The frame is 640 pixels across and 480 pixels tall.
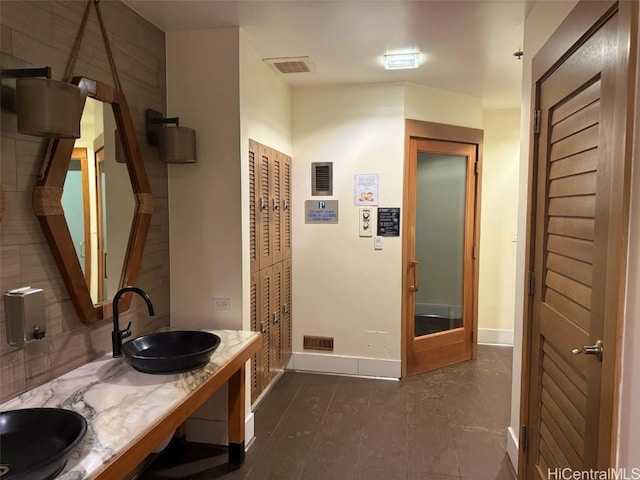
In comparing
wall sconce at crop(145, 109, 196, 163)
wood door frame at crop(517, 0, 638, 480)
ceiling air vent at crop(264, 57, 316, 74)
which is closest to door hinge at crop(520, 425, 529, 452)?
wood door frame at crop(517, 0, 638, 480)

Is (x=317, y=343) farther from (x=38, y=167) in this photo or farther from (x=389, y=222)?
(x=38, y=167)

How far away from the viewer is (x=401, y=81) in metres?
3.54

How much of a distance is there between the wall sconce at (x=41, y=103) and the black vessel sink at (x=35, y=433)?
3.23ft

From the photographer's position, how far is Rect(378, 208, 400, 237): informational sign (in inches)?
143

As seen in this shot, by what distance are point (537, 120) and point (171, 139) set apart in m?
1.94

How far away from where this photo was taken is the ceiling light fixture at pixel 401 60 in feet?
9.64

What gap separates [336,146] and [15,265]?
2.64m

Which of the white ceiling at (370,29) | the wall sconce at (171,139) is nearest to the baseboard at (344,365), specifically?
the wall sconce at (171,139)

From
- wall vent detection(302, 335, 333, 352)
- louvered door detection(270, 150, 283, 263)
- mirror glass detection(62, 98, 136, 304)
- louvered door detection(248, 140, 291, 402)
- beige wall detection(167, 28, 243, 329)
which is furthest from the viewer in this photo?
wall vent detection(302, 335, 333, 352)

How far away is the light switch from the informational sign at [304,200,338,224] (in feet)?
0.76

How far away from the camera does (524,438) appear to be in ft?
7.21

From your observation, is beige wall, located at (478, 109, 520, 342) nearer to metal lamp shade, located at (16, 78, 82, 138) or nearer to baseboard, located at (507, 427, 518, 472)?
baseboard, located at (507, 427, 518, 472)

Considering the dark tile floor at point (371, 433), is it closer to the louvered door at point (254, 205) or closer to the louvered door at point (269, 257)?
the louvered door at point (269, 257)

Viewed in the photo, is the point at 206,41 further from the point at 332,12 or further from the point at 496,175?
the point at 496,175
